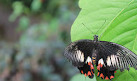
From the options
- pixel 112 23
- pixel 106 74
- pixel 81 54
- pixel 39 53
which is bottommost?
pixel 106 74

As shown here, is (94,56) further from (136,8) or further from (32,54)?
(32,54)

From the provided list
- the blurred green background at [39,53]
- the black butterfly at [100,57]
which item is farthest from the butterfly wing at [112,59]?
the blurred green background at [39,53]

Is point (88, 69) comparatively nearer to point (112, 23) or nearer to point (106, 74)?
point (106, 74)

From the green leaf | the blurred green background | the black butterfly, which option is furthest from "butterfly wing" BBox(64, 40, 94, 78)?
the blurred green background

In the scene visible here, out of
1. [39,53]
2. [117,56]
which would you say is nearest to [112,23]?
[117,56]

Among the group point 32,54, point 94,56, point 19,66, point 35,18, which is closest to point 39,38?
point 32,54

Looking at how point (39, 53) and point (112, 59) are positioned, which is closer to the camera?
point (112, 59)

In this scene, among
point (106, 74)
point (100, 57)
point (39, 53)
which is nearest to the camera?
point (106, 74)

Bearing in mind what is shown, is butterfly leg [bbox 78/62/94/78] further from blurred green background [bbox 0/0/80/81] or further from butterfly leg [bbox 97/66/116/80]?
blurred green background [bbox 0/0/80/81]
